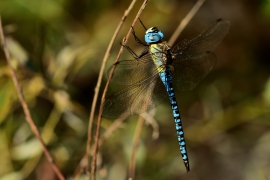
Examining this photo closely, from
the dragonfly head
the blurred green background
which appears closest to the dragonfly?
Answer: the dragonfly head

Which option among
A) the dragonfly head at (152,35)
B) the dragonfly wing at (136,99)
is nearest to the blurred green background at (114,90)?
the dragonfly wing at (136,99)

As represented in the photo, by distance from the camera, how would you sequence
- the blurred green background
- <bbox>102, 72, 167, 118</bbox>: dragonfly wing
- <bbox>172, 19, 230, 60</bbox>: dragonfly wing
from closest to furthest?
<bbox>102, 72, 167, 118</bbox>: dragonfly wing, <bbox>172, 19, 230, 60</bbox>: dragonfly wing, the blurred green background

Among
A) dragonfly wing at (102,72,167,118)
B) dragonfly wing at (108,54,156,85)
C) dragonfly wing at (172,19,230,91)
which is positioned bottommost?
dragonfly wing at (102,72,167,118)

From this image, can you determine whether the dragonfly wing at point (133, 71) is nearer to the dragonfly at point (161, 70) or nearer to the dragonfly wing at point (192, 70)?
the dragonfly at point (161, 70)

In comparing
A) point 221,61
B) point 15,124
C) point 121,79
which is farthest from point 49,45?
point 221,61

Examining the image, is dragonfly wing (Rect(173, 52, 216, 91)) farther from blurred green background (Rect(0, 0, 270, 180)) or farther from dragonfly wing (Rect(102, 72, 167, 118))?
blurred green background (Rect(0, 0, 270, 180))

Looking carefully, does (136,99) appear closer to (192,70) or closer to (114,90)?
(192,70)
